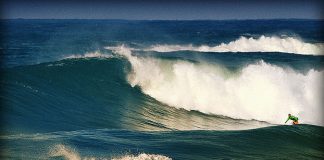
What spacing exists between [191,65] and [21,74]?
232 inches

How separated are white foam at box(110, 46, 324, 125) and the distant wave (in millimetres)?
11393

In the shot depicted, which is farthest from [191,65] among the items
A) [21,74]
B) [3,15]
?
[3,15]

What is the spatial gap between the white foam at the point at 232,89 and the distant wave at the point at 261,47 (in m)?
11.4

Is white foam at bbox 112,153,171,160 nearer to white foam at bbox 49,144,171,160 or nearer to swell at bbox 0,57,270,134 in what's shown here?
white foam at bbox 49,144,171,160

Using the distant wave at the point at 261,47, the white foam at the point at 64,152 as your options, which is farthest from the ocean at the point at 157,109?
the distant wave at the point at 261,47

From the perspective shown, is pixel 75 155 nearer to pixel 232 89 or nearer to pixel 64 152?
pixel 64 152

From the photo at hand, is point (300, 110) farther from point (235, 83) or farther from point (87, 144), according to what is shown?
point (87, 144)

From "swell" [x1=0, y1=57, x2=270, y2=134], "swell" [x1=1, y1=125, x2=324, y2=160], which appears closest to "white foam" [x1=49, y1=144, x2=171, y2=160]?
"swell" [x1=1, y1=125, x2=324, y2=160]

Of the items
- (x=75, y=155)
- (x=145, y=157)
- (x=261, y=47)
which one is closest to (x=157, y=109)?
(x=145, y=157)

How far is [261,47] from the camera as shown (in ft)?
94.7

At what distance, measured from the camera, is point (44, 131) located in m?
8.77

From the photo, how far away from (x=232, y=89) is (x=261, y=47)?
1491cm

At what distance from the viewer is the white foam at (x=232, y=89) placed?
43.3 ft

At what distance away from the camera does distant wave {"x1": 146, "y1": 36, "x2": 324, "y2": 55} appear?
1091 inches
